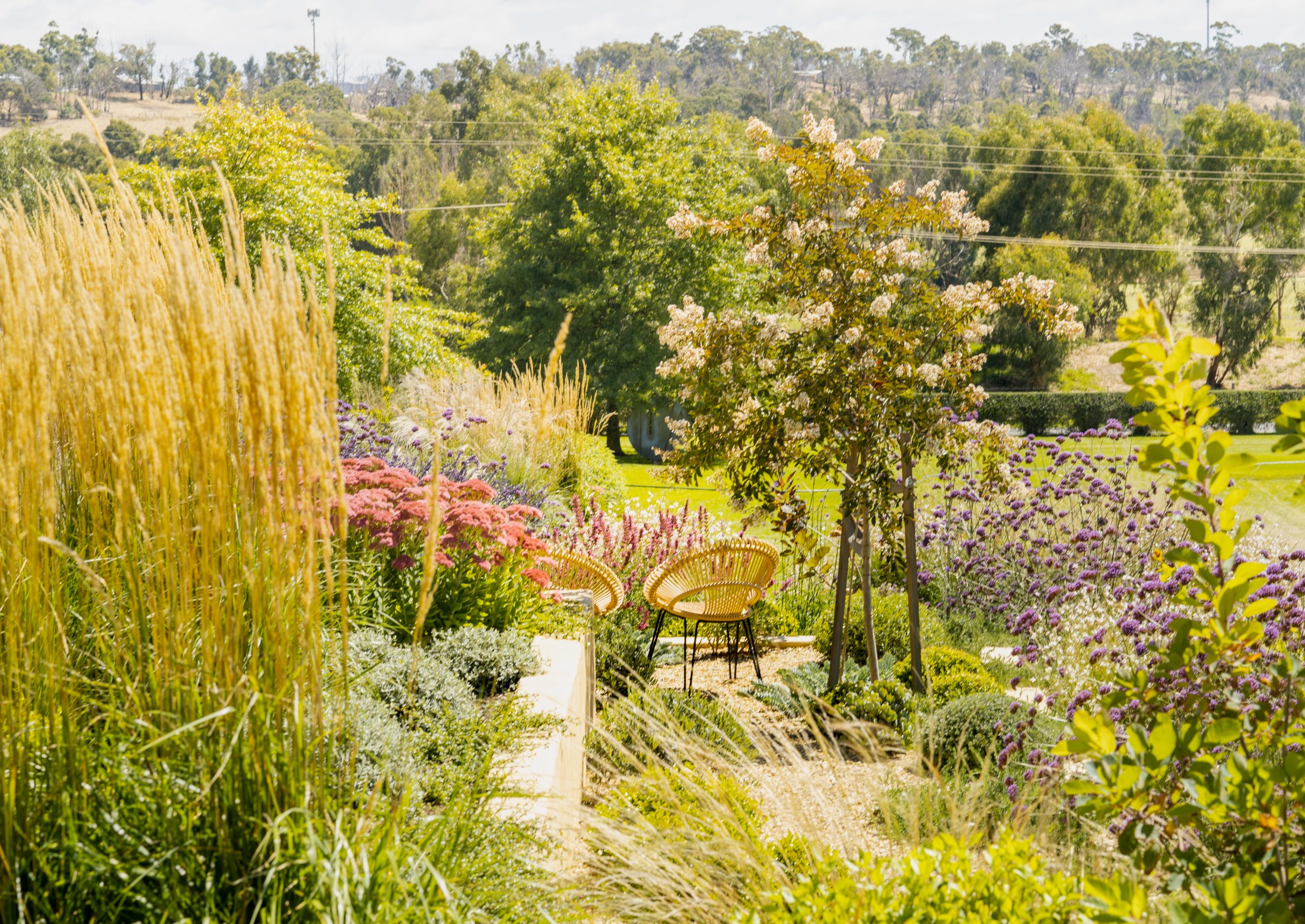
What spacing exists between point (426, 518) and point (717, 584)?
2.00 metres

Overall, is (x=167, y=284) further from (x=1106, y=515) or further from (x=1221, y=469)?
(x=1106, y=515)

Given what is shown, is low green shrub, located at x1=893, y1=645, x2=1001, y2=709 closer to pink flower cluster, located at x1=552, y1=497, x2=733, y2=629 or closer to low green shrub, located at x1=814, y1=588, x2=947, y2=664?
low green shrub, located at x1=814, y1=588, x2=947, y2=664

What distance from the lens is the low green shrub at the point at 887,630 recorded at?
5988 mm

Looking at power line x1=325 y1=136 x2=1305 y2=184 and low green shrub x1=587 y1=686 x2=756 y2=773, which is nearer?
A: low green shrub x1=587 y1=686 x2=756 y2=773

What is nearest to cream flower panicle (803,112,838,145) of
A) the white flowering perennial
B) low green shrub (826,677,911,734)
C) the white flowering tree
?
the white flowering tree

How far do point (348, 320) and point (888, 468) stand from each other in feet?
31.6

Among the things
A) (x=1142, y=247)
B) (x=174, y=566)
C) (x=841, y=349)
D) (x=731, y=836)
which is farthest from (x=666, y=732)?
(x=1142, y=247)

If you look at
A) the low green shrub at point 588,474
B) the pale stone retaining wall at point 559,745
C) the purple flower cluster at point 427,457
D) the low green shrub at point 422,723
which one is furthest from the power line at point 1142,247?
the low green shrub at point 422,723

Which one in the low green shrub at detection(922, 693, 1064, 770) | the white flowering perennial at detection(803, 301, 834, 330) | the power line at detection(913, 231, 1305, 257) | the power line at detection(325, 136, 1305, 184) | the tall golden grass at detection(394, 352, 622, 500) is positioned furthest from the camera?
the power line at detection(325, 136, 1305, 184)

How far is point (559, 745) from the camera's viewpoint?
10.5 feet

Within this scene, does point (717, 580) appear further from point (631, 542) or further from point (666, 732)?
point (666, 732)

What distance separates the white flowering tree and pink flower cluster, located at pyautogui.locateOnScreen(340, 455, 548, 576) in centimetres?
118

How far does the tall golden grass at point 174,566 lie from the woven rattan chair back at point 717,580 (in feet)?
12.3

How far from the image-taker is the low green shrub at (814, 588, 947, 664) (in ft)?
19.6
